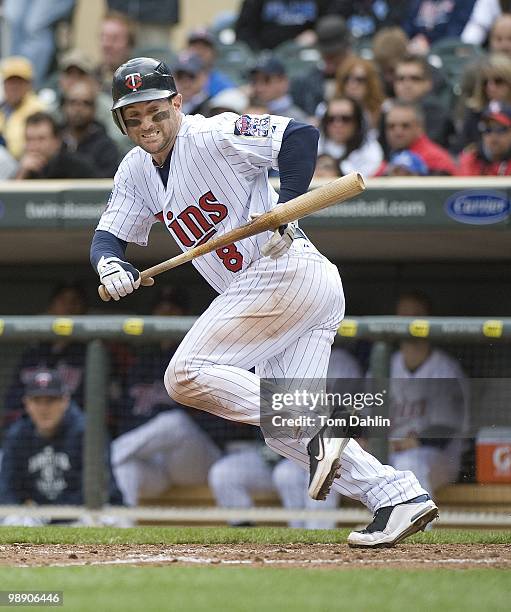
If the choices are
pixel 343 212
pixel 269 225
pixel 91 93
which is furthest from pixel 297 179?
pixel 91 93

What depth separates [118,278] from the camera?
169 inches

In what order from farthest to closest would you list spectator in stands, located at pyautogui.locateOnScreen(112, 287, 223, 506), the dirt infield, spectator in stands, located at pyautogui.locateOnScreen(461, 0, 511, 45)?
spectator in stands, located at pyautogui.locateOnScreen(461, 0, 511, 45)
spectator in stands, located at pyautogui.locateOnScreen(112, 287, 223, 506)
the dirt infield

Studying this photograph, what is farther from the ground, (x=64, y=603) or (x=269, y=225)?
(x=269, y=225)

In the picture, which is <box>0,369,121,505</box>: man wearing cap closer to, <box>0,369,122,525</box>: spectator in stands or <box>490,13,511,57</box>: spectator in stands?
<box>0,369,122,525</box>: spectator in stands

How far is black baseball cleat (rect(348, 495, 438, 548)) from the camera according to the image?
438 cm

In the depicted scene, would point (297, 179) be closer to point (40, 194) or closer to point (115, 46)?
point (40, 194)

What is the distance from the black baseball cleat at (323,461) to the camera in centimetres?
419

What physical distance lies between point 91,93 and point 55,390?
7.90 feet

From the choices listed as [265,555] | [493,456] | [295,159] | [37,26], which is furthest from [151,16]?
[265,555]

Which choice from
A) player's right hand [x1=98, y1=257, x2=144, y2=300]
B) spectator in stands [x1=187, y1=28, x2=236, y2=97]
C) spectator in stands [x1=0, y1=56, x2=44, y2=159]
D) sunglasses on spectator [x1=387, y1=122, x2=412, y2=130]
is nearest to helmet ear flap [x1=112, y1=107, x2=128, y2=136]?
player's right hand [x1=98, y1=257, x2=144, y2=300]

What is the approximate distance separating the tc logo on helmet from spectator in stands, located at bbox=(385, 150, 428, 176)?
3.10 m

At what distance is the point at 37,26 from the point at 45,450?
5091mm

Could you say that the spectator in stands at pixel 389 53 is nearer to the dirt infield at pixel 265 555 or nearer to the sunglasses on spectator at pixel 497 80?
the sunglasses on spectator at pixel 497 80

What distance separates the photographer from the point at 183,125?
14.7 ft
